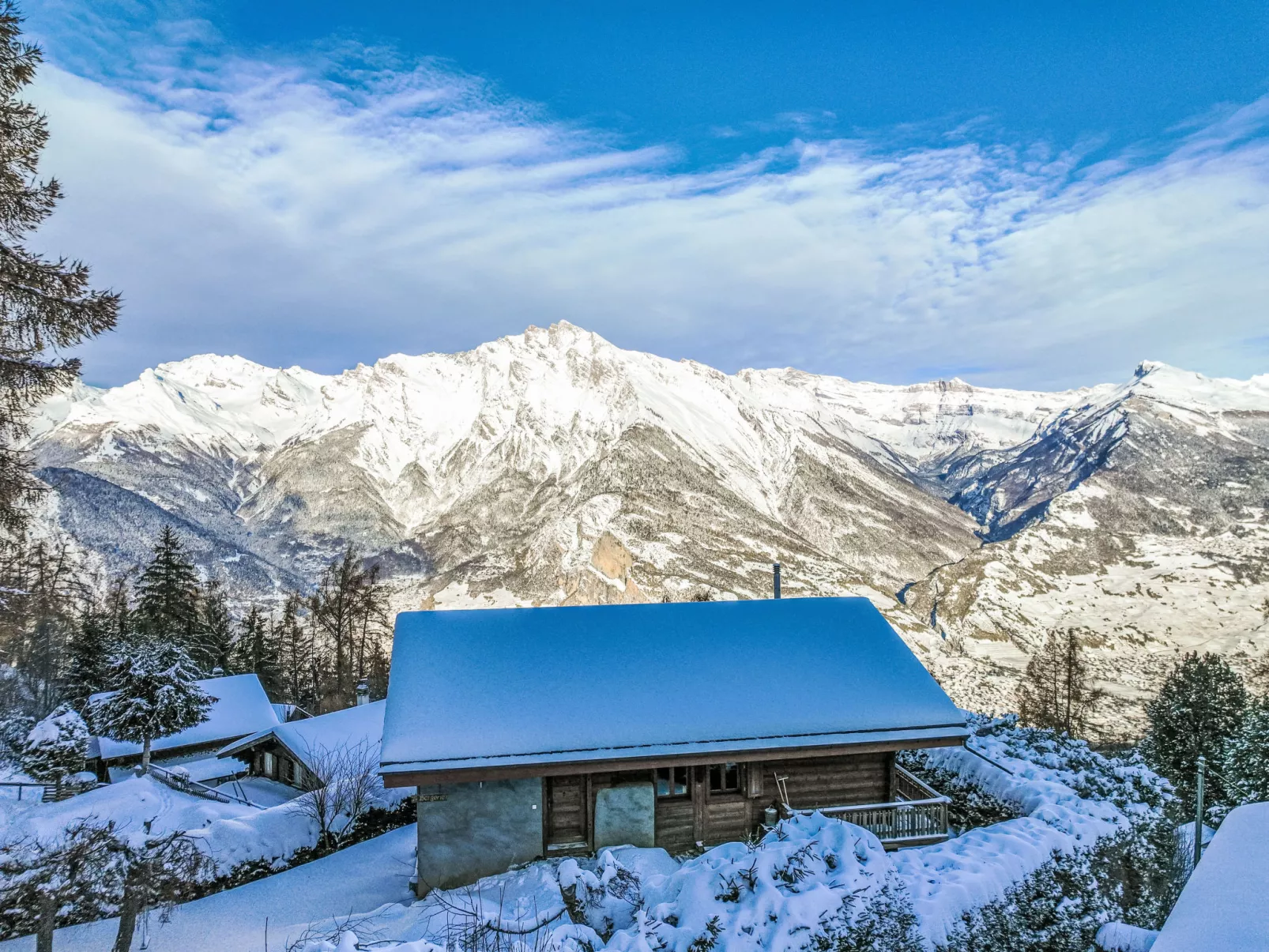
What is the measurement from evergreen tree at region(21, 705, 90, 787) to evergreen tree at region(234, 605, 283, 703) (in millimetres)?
20180

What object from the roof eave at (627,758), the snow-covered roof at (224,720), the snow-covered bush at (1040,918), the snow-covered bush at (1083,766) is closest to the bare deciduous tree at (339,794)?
the roof eave at (627,758)

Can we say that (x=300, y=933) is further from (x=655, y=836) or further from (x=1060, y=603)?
(x=1060, y=603)

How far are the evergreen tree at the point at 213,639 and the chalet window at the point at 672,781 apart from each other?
30.9 metres

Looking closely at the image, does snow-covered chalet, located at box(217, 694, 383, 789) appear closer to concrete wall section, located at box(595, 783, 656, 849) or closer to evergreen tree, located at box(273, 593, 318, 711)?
concrete wall section, located at box(595, 783, 656, 849)

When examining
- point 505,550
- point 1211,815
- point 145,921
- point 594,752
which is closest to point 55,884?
point 145,921

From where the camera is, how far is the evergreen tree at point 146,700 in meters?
24.9

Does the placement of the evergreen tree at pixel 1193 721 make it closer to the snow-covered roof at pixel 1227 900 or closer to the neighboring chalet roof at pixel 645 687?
the neighboring chalet roof at pixel 645 687

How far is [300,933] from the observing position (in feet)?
39.3

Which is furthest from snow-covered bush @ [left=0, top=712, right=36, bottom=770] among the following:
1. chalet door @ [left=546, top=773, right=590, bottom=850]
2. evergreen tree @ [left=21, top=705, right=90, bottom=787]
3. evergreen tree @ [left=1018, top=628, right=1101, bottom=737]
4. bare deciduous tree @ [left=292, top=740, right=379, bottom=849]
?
evergreen tree @ [left=1018, top=628, right=1101, bottom=737]

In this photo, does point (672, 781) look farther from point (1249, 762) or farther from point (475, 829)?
point (1249, 762)

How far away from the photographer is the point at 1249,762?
28.1 metres

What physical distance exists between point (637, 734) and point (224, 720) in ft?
82.2

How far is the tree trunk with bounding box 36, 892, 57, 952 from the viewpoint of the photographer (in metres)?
9.01

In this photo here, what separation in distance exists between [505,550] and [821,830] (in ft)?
576
